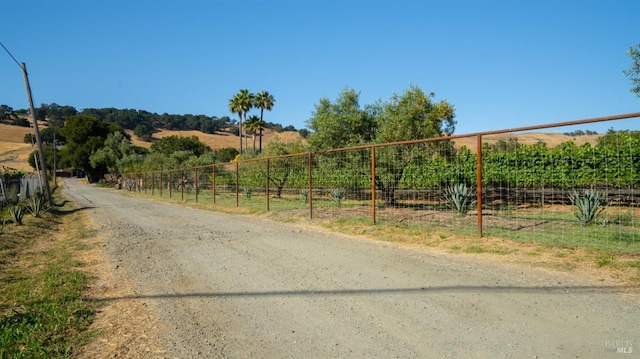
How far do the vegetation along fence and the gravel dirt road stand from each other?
284 centimetres

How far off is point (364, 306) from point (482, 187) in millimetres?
8981

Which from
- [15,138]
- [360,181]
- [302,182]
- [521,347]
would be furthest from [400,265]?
[15,138]

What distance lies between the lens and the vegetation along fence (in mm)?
8562

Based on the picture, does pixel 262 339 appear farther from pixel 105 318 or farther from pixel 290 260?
pixel 290 260

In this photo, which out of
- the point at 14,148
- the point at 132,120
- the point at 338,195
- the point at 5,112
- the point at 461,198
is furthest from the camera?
the point at 132,120

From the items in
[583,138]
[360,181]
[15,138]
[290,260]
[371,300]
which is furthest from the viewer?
[15,138]

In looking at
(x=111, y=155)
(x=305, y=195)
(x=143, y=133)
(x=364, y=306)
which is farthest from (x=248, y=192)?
(x=143, y=133)

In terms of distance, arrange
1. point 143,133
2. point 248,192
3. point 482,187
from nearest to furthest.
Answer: point 482,187, point 248,192, point 143,133

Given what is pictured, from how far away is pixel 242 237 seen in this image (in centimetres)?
923

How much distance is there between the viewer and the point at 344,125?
60.8 feet

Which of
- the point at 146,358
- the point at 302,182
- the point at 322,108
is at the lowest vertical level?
the point at 146,358

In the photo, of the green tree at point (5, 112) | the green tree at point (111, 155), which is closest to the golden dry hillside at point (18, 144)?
the green tree at point (111, 155)

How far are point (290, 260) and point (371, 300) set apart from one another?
243 cm

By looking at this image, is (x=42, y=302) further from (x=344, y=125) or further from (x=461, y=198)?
(x=344, y=125)
